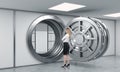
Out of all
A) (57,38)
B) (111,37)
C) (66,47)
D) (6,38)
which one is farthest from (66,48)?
(111,37)

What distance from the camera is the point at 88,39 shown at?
238 inches

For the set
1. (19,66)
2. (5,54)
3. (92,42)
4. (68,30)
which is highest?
(68,30)

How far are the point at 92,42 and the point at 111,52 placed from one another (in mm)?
3688

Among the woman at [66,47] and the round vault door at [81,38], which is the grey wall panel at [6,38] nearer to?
the round vault door at [81,38]

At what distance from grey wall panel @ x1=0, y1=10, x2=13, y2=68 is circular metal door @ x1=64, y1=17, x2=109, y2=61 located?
7.71ft

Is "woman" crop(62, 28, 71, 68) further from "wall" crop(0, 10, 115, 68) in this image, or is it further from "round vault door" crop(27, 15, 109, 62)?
"wall" crop(0, 10, 115, 68)

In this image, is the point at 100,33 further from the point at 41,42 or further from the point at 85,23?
the point at 41,42

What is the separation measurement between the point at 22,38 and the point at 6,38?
59 centimetres

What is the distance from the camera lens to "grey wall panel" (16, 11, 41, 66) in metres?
5.93

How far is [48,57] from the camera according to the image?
268 inches

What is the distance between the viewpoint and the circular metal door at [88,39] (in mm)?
5820

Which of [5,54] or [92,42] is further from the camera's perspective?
[92,42]

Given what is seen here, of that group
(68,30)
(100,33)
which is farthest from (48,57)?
(100,33)

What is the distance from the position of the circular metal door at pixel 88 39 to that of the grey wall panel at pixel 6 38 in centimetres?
235
